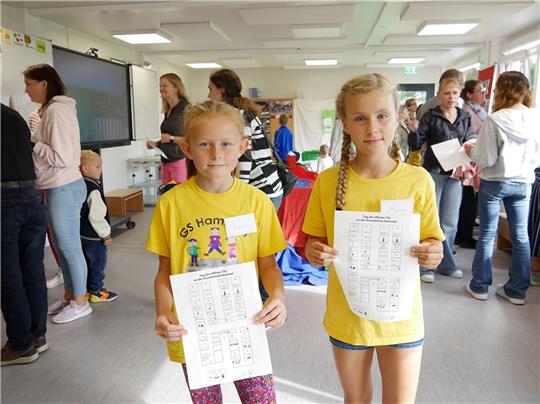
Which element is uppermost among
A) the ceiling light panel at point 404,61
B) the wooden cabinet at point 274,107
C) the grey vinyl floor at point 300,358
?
the ceiling light panel at point 404,61

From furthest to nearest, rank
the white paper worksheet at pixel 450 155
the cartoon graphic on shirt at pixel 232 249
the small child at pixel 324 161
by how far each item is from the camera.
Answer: the small child at pixel 324 161 < the white paper worksheet at pixel 450 155 < the cartoon graphic on shirt at pixel 232 249

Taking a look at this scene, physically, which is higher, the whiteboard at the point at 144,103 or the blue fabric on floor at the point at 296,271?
the whiteboard at the point at 144,103

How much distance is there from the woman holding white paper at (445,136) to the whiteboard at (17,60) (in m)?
3.84

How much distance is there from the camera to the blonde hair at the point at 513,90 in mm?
2775

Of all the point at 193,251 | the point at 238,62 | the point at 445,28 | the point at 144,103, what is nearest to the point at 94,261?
the point at 193,251

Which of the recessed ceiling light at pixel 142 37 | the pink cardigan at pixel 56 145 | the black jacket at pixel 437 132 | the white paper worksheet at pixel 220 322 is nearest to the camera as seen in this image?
the white paper worksheet at pixel 220 322

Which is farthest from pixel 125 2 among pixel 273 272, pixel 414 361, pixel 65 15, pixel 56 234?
pixel 414 361

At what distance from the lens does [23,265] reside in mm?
2264

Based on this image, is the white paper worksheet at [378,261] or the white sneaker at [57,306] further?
the white sneaker at [57,306]

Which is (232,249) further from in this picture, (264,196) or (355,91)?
(355,91)

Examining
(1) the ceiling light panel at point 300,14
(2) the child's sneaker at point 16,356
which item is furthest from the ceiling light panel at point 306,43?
(2) the child's sneaker at point 16,356

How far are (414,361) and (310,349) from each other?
1.29 meters

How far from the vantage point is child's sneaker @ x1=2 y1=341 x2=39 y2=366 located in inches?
90.7

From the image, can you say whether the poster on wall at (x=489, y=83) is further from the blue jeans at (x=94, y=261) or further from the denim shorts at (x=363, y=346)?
the denim shorts at (x=363, y=346)
